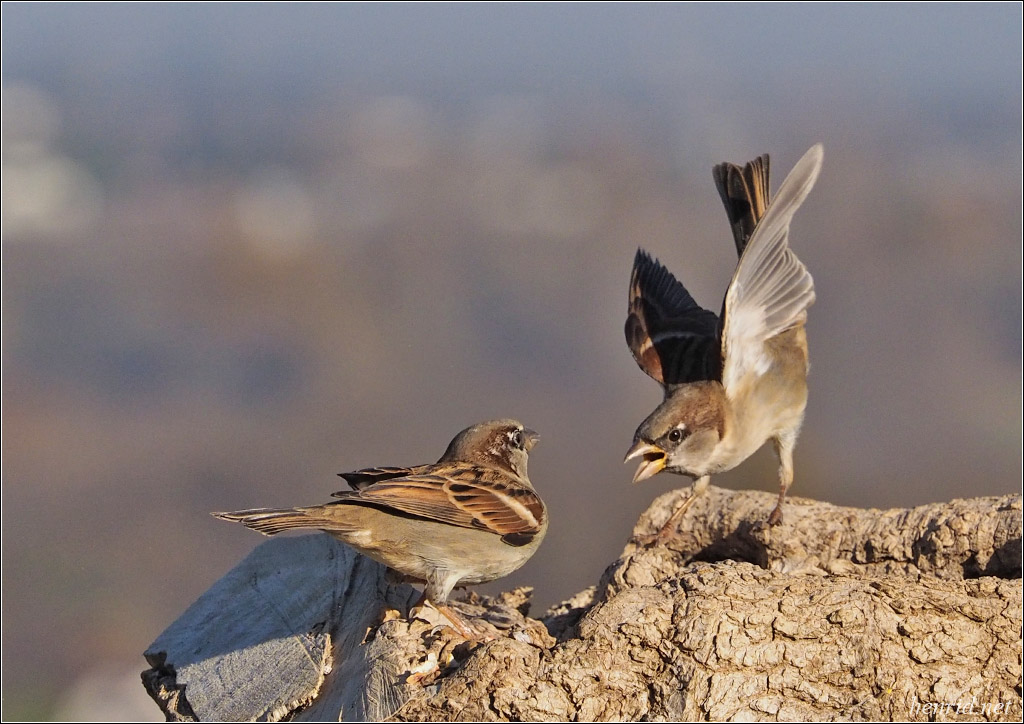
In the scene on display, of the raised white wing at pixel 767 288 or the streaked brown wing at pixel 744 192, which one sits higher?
the streaked brown wing at pixel 744 192

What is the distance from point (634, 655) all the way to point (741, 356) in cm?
313

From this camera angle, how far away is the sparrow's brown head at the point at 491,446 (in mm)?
6266

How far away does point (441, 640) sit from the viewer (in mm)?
4613

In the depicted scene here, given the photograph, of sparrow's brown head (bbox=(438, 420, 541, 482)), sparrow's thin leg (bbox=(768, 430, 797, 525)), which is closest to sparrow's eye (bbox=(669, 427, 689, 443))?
sparrow's thin leg (bbox=(768, 430, 797, 525))

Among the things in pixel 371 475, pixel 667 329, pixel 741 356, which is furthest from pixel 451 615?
pixel 667 329

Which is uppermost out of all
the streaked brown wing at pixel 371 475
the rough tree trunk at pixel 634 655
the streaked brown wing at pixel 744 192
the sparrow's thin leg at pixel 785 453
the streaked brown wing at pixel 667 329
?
the streaked brown wing at pixel 744 192

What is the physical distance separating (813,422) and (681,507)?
17.3ft

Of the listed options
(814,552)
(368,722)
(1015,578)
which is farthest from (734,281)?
(368,722)

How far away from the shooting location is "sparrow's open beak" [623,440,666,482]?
671cm

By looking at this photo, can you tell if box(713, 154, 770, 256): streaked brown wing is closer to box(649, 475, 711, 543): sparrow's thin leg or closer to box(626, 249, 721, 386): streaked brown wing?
box(626, 249, 721, 386): streaked brown wing

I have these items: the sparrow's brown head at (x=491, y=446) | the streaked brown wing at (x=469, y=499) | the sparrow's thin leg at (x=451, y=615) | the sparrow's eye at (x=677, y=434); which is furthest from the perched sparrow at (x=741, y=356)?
the sparrow's thin leg at (x=451, y=615)

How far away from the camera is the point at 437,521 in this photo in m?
5.43

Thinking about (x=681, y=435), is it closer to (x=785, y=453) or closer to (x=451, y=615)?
(x=785, y=453)

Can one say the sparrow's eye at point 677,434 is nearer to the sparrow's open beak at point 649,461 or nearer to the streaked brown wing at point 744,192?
the sparrow's open beak at point 649,461
